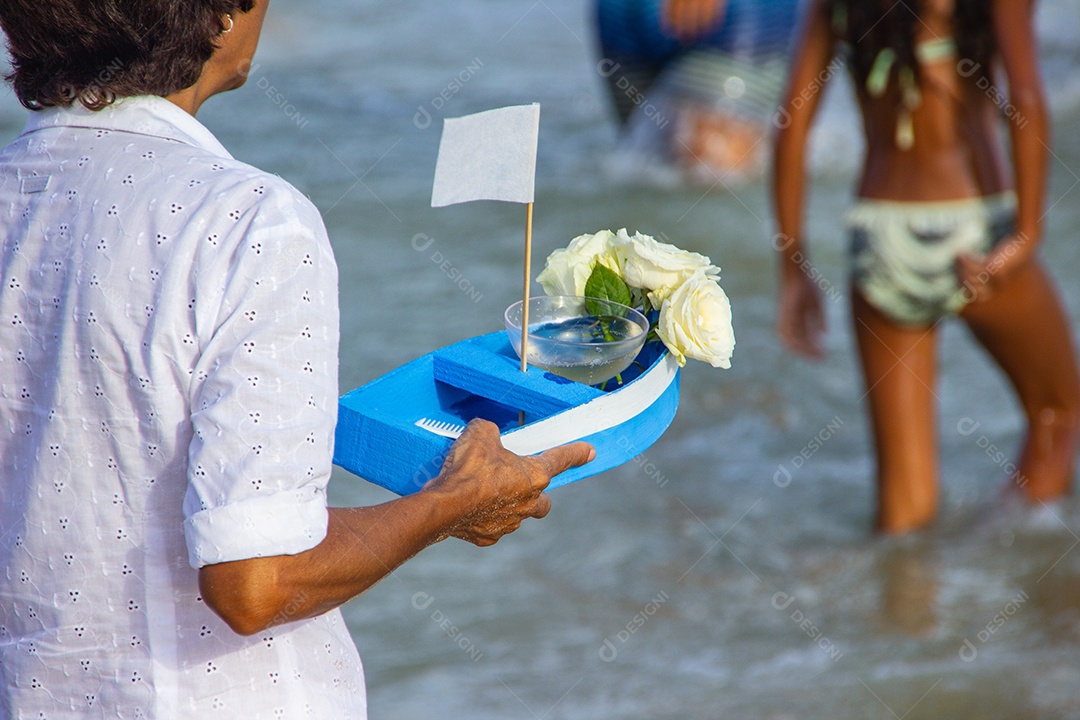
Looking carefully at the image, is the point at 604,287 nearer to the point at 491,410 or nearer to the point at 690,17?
the point at 491,410

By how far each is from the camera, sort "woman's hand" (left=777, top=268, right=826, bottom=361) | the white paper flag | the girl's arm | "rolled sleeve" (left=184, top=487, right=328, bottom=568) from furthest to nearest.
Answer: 1. "woman's hand" (left=777, top=268, right=826, bottom=361)
2. the girl's arm
3. the white paper flag
4. "rolled sleeve" (left=184, top=487, right=328, bottom=568)

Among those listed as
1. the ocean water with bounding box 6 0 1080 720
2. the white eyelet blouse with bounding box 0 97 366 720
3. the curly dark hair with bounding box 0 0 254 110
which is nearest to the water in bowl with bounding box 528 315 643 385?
the white eyelet blouse with bounding box 0 97 366 720

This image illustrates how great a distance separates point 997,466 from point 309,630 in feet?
11.1

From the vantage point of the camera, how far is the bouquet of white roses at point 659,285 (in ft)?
5.07

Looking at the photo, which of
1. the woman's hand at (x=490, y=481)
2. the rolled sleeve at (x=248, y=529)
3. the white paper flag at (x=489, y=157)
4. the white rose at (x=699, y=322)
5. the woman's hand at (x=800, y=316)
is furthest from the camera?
the woman's hand at (x=800, y=316)

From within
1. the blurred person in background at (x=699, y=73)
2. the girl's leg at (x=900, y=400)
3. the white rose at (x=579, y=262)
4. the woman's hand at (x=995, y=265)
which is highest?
the white rose at (x=579, y=262)

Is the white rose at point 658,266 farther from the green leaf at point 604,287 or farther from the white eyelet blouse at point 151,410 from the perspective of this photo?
the white eyelet blouse at point 151,410

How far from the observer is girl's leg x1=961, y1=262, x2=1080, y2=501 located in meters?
3.34

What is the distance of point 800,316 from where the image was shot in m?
3.54

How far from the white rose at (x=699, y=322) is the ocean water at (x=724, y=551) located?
1709mm

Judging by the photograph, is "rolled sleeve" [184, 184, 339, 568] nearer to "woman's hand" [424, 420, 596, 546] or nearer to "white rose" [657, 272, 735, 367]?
"woman's hand" [424, 420, 596, 546]

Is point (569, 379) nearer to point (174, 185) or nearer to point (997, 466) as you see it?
point (174, 185)

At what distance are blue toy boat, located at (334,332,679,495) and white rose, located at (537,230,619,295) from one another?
0.38 feet

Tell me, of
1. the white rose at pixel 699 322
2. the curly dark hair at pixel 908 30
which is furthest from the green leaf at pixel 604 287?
the curly dark hair at pixel 908 30
